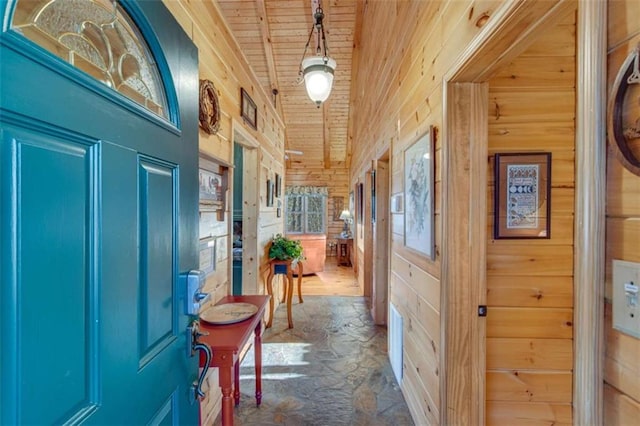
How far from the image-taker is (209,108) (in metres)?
1.74

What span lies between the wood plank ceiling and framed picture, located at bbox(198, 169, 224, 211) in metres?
1.75

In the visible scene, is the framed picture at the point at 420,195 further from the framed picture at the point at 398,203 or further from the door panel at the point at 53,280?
the door panel at the point at 53,280

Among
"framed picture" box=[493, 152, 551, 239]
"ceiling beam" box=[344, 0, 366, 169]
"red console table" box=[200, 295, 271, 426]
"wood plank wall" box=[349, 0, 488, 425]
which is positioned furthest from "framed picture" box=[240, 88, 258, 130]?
"ceiling beam" box=[344, 0, 366, 169]

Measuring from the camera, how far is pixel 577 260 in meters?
0.66

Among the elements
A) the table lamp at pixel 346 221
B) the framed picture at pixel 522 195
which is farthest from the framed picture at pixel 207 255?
the table lamp at pixel 346 221

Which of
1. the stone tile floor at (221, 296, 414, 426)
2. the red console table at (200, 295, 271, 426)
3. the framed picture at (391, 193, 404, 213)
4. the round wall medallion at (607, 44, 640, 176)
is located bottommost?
the stone tile floor at (221, 296, 414, 426)

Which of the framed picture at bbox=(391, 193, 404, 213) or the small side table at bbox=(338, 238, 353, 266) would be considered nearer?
the framed picture at bbox=(391, 193, 404, 213)

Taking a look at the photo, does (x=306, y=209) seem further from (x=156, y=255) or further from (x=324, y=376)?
(x=156, y=255)

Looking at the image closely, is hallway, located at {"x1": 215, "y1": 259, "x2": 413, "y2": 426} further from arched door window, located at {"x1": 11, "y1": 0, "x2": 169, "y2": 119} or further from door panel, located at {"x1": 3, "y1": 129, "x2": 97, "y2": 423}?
arched door window, located at {"x1": 11, "y1": 0, "x2": 169, "y2": 119}

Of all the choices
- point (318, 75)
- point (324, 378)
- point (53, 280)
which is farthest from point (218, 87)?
point (324, 378)

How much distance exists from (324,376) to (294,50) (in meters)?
4.95

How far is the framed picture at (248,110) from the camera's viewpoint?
252 centimetres

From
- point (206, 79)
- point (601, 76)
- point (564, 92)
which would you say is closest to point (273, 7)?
point (206, 79)

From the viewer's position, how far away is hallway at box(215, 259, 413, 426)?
2.04 metres
